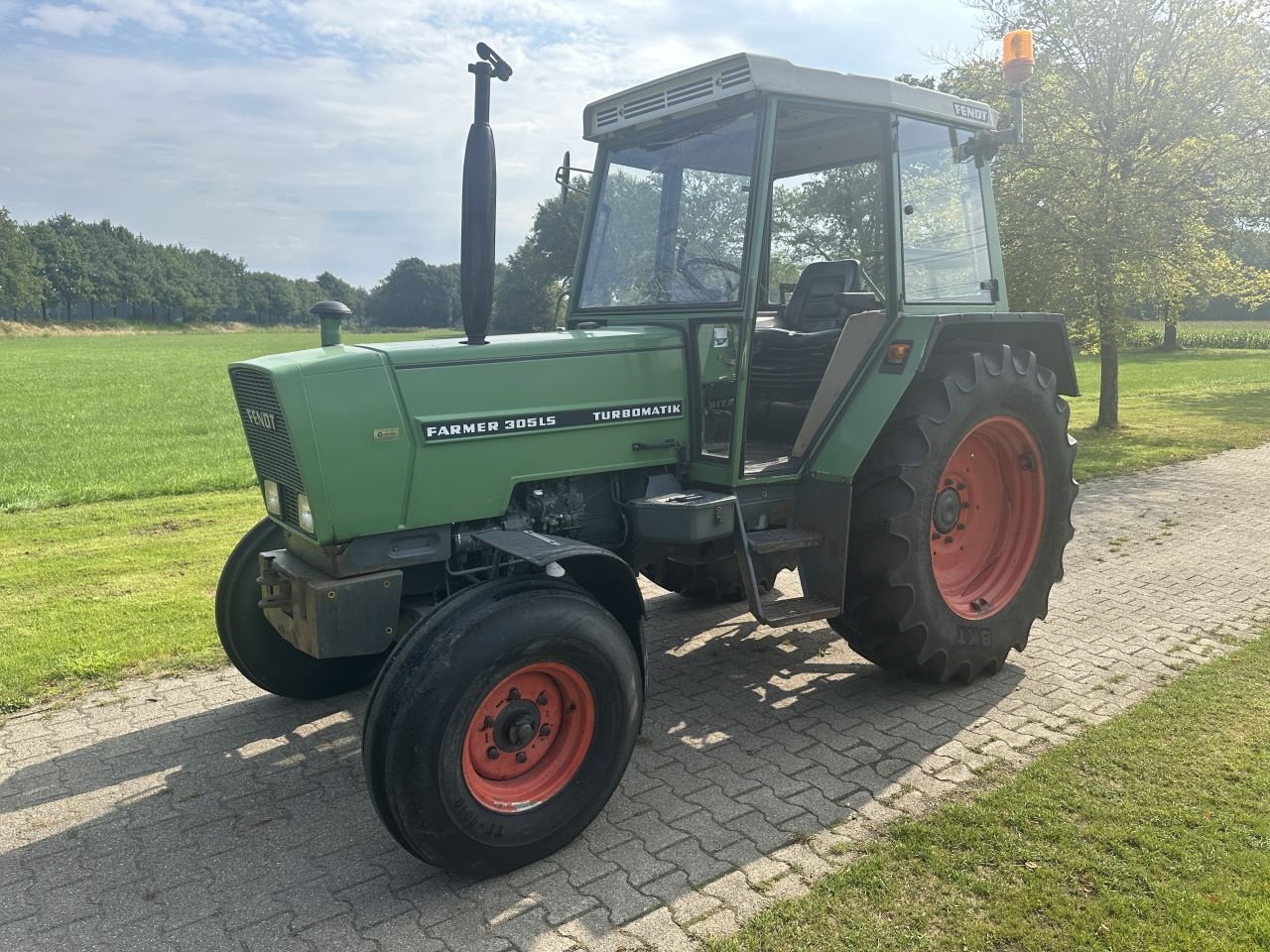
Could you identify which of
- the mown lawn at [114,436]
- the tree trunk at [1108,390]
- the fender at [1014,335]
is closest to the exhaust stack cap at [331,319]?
the fender at [1014,335]

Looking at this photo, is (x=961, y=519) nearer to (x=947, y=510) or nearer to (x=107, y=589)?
(x=947, y=510)

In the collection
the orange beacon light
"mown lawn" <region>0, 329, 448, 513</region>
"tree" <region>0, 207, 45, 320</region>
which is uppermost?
"tree" <region>0, 207, 45, 320</region>

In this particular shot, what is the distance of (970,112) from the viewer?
484cm

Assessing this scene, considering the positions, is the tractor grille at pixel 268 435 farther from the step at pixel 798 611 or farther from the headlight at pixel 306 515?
the step at pixel 798 611

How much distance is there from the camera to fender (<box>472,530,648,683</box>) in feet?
11.2

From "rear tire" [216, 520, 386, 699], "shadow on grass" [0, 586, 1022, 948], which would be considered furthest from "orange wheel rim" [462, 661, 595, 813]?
"rear tire" [216, 520, 386, 699]

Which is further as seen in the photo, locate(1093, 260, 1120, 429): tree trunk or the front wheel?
locate(1093, 260, 1120, 429): tree trunk

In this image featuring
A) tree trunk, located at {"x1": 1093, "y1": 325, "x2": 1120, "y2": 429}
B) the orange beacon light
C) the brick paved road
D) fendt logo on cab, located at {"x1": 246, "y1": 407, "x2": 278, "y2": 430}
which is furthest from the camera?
tree trunk, located at {"x1": 1093, "y1": 325, "x2": 1120, "y2": 429}

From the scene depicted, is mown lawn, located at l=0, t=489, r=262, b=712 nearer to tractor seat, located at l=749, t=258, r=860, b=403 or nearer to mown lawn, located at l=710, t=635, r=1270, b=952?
tractor seat, located at l=749, t=258, r=860, b=403

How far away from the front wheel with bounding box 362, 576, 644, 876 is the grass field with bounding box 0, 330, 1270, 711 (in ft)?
8.61

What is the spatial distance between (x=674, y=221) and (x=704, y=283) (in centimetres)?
44

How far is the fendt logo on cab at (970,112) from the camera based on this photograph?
15.6 feet

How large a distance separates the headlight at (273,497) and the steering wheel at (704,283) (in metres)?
2.06

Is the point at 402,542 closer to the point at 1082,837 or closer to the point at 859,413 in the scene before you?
the point at 859,413
